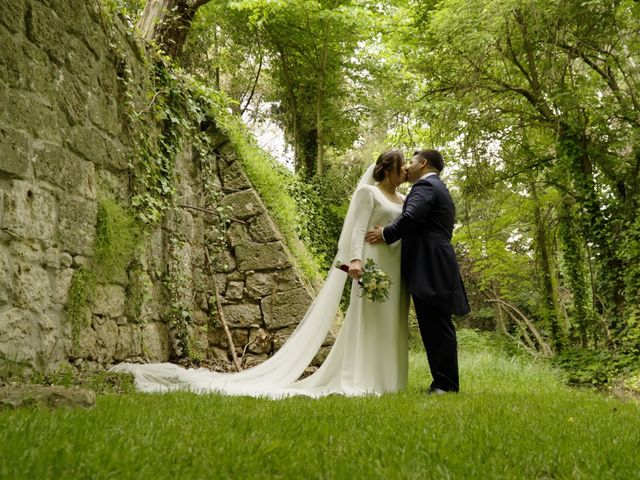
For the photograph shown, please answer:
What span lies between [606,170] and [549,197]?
1951 mm

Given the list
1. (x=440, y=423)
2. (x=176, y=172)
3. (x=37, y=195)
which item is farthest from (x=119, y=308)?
(x=440, y=423)

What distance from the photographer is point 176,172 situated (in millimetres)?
6016

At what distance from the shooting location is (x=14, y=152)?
3492mm

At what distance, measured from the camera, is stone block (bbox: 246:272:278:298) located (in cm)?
657

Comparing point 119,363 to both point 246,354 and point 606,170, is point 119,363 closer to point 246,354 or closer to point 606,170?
point 246,354

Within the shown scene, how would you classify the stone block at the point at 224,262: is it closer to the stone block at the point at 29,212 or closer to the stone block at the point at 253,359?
the stone block at the point at 253,359

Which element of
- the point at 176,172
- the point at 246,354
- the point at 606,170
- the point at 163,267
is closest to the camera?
the point at 163,267

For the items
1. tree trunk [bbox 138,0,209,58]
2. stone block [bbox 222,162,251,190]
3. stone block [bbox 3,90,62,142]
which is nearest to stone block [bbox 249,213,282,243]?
stone block [bbox 222,162,251,190]

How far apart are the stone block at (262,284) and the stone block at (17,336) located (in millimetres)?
3128

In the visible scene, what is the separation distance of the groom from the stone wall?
211 cm

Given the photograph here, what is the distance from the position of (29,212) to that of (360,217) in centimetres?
265

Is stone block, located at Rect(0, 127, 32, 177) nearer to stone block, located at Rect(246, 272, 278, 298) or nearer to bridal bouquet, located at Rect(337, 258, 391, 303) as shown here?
bridal bouquet, located at Rect(337, 258, 391, 303)

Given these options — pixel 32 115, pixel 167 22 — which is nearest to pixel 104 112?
pixel 32 115

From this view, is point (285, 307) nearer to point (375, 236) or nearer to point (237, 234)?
point (237, 234)
